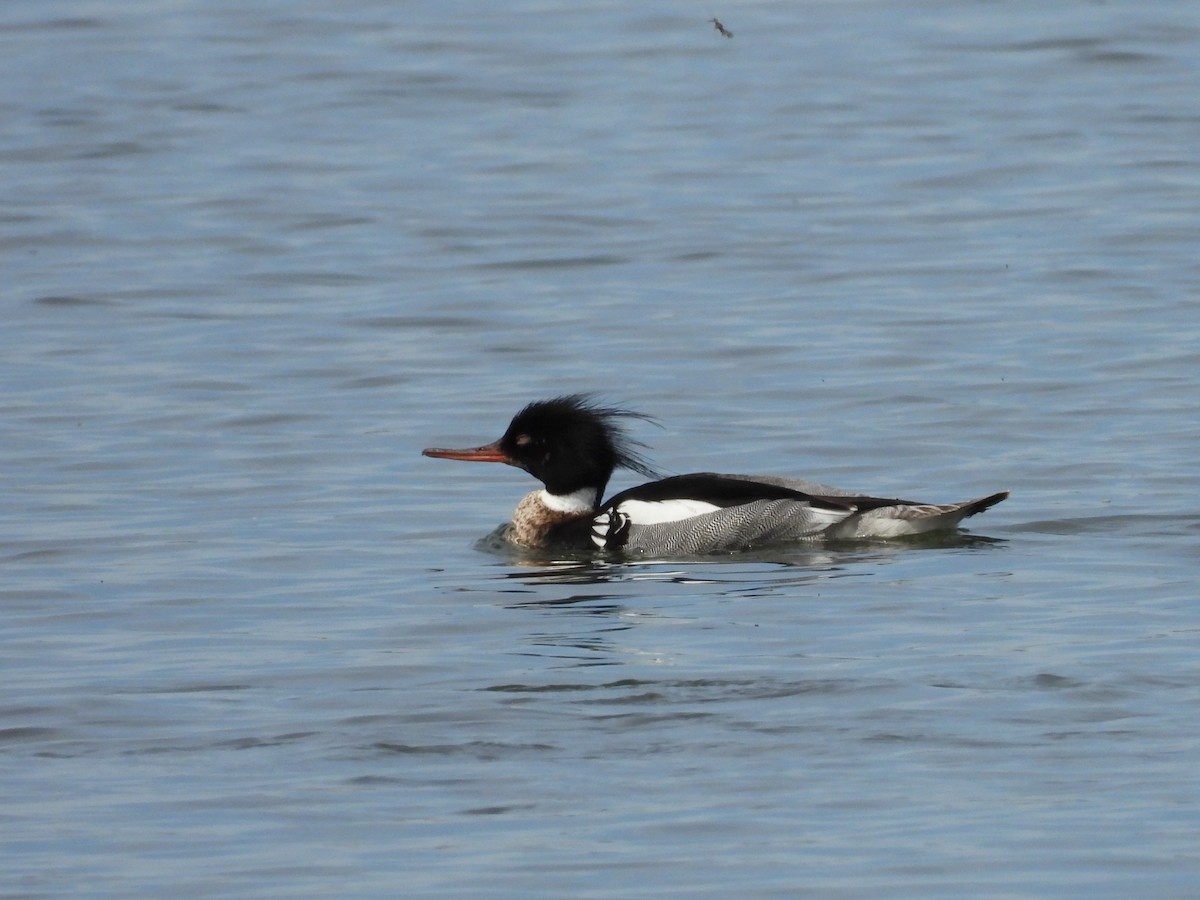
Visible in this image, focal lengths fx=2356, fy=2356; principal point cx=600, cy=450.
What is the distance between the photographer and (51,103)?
26.5 metres

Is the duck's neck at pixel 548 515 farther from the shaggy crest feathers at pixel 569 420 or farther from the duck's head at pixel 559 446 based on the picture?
the shaggy crest feathers at pixel 569 420

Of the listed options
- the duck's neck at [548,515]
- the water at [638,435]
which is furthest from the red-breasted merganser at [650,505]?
the water at [638,435]

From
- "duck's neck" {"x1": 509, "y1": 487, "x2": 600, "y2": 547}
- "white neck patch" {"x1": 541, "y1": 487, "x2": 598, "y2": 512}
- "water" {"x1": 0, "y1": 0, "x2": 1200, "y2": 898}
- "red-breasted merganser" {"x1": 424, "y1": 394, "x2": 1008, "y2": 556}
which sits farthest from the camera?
"white neck patch" {"x1": 541, "y1": 487, "x2": 598, "y2": 512}

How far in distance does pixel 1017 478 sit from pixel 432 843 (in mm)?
6367

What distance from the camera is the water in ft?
21.0

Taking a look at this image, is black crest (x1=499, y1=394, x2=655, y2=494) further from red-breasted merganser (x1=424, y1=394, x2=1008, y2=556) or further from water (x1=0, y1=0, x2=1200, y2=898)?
water (x1=0, y1=0, x2=1200, y2=898)

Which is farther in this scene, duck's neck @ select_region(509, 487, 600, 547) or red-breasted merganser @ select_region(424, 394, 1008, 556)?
duck's neck @ select_region(509, 487, 600, 547)

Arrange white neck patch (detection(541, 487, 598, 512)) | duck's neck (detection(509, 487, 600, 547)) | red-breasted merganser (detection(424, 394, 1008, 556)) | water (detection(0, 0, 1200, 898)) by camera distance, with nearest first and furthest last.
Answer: water (detection(0, 0, 1200, 898))
red-breasted merganser (detection(424, 394, 1008, 556))
duck's neck (detection(509, 487, 600, 547))
white neck patch (detection(541, 487, 598, 512))

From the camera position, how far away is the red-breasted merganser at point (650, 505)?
Answer: 10812mm

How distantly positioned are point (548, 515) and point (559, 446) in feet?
1.37

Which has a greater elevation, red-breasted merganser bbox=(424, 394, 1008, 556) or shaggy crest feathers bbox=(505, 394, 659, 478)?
shaggy crest feathers bbox=(505, 394, 659, 478)

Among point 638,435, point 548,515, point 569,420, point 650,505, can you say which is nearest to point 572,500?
point 548,515

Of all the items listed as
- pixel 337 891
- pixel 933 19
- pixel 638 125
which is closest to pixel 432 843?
pixel 337 891

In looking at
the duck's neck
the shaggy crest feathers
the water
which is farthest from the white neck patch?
the water
